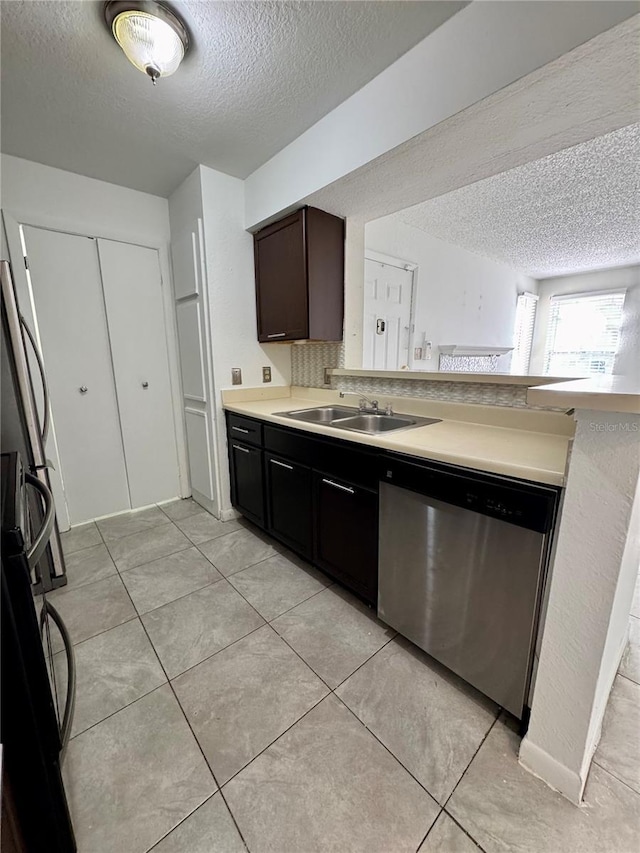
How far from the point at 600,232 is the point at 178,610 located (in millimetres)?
4893

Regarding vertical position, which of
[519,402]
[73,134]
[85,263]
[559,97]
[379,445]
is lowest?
[379,445]

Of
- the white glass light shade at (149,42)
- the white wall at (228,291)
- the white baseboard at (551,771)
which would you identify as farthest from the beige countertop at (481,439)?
the white glass light shade at (149,42)

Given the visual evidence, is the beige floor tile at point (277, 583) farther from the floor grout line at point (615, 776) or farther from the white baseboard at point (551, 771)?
the floor grout line at point (615, 776)

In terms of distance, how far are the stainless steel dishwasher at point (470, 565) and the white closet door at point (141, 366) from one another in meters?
2.16

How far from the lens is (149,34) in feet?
4.06

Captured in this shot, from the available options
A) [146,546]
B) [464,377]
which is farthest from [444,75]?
[146,546]

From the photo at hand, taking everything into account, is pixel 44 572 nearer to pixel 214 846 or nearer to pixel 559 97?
pixel 214 846

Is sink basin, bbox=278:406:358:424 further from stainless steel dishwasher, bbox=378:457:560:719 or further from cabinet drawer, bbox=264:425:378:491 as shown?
stainless steel dishwasher, bbox=378:457:560:719

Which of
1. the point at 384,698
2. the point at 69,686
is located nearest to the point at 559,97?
the point at 384,698

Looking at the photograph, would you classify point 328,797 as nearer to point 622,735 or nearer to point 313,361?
point 622,735

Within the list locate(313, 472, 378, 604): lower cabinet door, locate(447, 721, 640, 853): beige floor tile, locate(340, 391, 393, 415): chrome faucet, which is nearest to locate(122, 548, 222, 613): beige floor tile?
locate(313, 472, 378, 604): lower cabinet door

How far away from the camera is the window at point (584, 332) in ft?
16.4

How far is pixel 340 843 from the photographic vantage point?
0.89m

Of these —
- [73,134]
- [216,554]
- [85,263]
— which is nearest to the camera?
[73,134]
